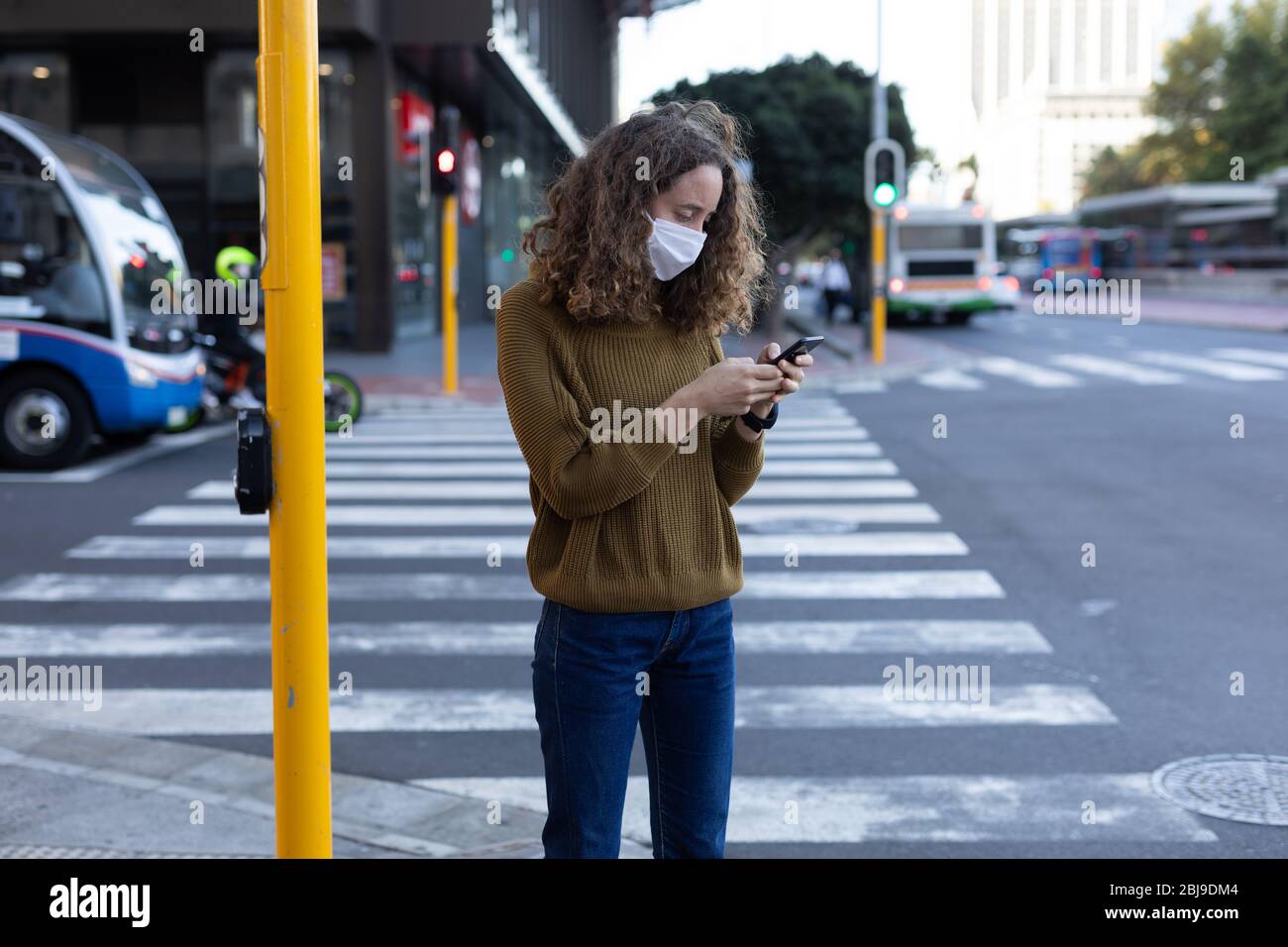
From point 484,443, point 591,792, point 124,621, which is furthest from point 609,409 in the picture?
point 484,443

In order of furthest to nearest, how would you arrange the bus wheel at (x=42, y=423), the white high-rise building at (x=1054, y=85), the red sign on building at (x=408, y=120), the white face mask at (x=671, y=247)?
1. the white high-rise building at (x=1054, y=85)
2. the red sign on building at (x=408, y=120)
3. the bus wheel at (x=42, y=423)
4. the white face mask at (x=671, y=247)

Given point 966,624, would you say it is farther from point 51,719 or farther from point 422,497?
point 422,497

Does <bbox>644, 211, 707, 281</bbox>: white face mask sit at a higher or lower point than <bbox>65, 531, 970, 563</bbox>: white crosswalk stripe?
higher

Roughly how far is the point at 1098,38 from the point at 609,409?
169853 mm

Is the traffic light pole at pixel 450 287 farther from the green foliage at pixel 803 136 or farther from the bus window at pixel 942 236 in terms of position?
the bus window at pixel 942 236

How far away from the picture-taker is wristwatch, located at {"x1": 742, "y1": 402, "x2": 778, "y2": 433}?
2.78 metres

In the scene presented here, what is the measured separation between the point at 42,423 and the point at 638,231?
1063cm

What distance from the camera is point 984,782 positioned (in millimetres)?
5008

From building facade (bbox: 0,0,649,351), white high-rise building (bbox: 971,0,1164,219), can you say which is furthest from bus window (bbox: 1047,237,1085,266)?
white high-rise building (bbox: 971,0,1164,219)

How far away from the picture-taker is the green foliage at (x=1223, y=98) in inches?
2589

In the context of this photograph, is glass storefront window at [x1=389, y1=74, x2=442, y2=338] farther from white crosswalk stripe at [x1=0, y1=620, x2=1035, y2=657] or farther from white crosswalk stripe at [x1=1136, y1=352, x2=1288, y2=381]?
white crosswalk stripe at [x1=0, y1=620, x2=1035, y2=657]

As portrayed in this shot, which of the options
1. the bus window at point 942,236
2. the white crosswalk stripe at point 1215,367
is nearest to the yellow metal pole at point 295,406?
the white crosswalk stripe at point 1215,367

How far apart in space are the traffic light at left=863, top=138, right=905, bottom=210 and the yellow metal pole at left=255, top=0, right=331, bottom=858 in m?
19.6

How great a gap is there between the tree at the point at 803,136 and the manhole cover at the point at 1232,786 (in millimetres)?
26046
